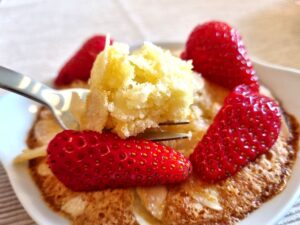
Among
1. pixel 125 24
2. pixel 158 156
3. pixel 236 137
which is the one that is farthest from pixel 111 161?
pixel 125 24

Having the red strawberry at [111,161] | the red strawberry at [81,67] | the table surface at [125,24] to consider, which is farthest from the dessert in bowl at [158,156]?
the table surface at [125,24]

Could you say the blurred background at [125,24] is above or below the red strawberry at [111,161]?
below

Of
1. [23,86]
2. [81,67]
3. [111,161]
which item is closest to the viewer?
[111,161]

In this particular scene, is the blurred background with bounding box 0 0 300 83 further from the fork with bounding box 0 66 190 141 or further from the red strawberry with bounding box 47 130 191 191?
the red strawberry with bounding box 47 130 191 191

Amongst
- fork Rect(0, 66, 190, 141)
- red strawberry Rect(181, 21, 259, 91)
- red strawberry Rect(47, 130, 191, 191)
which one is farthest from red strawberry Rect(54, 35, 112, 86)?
red strawberry Rect(47, 130, 191, 191)

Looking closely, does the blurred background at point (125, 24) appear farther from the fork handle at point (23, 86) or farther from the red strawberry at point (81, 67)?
the fork handle at point (23, 86)

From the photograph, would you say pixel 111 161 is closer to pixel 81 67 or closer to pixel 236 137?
pixel 236 137

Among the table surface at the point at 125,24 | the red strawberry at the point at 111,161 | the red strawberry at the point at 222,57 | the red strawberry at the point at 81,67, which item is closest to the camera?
the red strawberry at the point at 111,161
